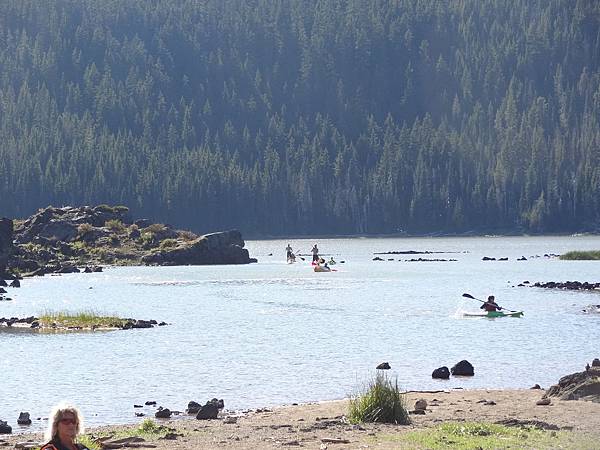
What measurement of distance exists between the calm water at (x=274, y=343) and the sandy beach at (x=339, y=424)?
3704 millimetres

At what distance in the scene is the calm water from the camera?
46.6 meters

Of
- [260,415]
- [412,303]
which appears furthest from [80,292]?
[260,415]

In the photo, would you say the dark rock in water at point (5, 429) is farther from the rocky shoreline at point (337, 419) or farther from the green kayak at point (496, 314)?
the green kayak at point (496, 314)

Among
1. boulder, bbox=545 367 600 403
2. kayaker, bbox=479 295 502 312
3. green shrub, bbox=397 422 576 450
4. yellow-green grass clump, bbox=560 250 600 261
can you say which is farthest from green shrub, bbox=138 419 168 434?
yellow-green grass clump, bbox=560 250 600 261

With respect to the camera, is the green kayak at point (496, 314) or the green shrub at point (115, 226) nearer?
the green kayak at point (496, 314)

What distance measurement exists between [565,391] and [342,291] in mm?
71494

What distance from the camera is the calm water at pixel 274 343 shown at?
4662 centimetres

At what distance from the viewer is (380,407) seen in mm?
34719

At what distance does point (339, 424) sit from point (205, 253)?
133 meters

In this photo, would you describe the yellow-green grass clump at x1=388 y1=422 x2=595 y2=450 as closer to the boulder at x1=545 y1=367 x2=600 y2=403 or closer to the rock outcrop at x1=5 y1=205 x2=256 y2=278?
the boulder at x1=545 y1=367 x2=600 y2=403

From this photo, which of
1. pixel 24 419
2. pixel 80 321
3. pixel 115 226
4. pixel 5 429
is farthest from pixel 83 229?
pixel 5 429

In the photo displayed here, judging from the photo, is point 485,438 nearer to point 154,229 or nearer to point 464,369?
point 464,369

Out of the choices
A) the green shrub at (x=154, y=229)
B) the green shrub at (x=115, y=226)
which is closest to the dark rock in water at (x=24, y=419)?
the green shrub at (x=115, y=226)

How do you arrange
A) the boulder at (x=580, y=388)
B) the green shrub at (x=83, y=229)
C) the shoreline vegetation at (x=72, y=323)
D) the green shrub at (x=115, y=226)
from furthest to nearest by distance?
1. the green shrub at (x=115, y=226)
2. the green shrub at (x=83, y=229)
3. the shoreline vegetation at (x=72, y=323)
4. the boulder at (x=580, y=388)
